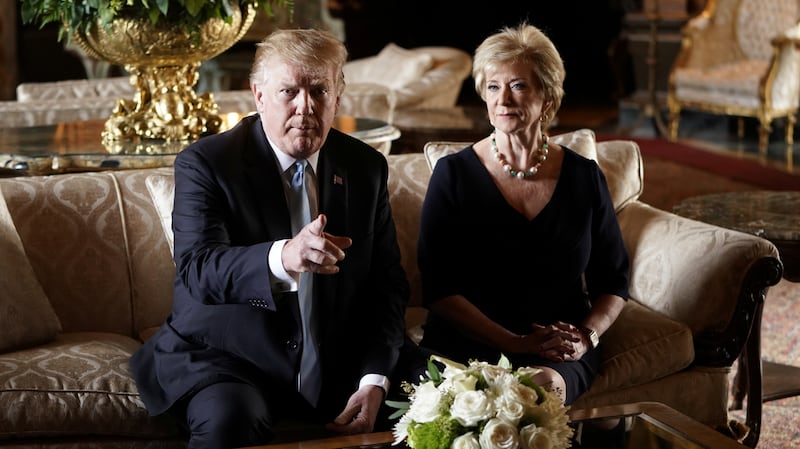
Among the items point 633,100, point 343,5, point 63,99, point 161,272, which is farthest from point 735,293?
point 343,5

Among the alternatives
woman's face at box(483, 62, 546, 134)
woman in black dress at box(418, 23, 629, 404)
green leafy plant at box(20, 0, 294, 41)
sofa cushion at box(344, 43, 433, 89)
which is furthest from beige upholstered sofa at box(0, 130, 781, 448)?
sofa cushion at box(344, 43, 433, 89)

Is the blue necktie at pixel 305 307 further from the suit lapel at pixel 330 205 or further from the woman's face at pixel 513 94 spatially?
the woman's face at pixel 513 94

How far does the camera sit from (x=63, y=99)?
5.58m

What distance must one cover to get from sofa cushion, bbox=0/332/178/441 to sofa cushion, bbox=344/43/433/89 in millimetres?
3993

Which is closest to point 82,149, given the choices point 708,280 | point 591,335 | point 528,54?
point 528,54

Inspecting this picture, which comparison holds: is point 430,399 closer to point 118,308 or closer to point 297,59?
point 297,59

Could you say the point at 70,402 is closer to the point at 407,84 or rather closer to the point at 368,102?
the point at 368,102

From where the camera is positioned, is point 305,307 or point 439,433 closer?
point 439,433

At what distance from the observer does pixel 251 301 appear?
2.34 metres

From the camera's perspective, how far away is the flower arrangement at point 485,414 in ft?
5.95

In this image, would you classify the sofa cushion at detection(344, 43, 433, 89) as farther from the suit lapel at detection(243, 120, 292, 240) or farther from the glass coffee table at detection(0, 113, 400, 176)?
the suit lapel at detection(243, 120, 292, 240)

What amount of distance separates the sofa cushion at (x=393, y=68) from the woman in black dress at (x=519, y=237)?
11.4 ft

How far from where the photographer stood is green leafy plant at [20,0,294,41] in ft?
12.0

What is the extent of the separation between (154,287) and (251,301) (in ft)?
2.74
